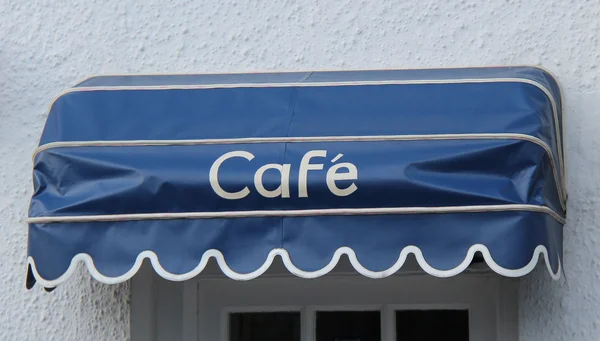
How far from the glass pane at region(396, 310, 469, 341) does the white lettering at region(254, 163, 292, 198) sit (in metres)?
1.65

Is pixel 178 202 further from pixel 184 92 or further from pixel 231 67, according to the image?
pixel 231 67

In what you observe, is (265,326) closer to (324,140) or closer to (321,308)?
(321,308)

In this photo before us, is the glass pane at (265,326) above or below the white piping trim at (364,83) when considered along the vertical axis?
below

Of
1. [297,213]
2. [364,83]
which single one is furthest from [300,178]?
[364,83]

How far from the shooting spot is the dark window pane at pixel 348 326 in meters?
7.16

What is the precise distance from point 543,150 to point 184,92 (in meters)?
2.10

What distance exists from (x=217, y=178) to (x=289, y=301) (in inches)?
60.3

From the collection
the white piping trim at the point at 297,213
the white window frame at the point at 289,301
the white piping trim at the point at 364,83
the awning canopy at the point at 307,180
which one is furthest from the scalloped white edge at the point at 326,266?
the white window frame at the point at 289,301

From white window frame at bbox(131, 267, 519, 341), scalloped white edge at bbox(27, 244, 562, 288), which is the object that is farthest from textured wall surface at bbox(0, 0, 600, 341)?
scalloped white edge at bbox(27, 244, 562, 288)

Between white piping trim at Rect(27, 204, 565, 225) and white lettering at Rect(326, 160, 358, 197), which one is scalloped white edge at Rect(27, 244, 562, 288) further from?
white lettering at Rect(326, 160, 358, 197)

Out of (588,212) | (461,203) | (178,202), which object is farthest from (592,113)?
(178,202)

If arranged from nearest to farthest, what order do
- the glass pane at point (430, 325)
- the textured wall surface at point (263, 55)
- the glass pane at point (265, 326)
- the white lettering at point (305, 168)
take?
the white lettering at point (305, 168)
the textured wall surface at point (263, 55)
the glass pane at point (430, 325)
the glass pane at point (265, 326)

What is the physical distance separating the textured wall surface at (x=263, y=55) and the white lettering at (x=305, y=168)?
123 centimetres

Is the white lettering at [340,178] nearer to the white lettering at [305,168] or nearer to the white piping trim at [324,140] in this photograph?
the white lettering at [305,168]
